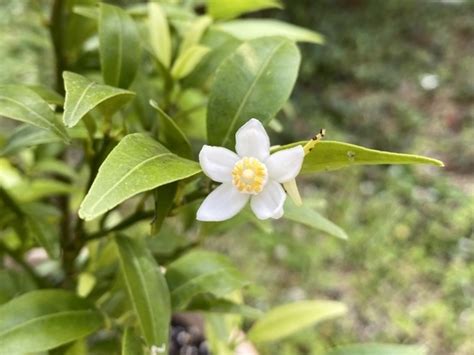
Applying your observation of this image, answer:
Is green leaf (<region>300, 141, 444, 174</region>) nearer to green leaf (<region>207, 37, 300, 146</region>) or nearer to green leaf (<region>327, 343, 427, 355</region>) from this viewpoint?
green leaf (<region>207, 37, 300, 146</region>)

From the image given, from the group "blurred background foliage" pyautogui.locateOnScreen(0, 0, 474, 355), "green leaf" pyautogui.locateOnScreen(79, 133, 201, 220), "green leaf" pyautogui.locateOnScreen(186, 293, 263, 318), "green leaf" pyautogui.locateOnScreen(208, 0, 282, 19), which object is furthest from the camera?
"blurred background foliage" pyautogui.locateOnScreen(0, 0, 474, 355)

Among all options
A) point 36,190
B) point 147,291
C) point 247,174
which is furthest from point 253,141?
point 36,190

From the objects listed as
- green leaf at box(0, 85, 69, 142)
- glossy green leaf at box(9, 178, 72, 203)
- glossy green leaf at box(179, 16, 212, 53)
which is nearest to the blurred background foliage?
glossy green leaf at box(9, 178, 72, 203)

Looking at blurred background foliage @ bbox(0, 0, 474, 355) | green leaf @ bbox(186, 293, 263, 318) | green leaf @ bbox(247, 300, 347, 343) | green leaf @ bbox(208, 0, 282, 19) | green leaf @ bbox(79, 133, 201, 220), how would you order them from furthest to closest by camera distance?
blurred background foliage @ bbox(0, 0, 474, 355), green leaf @ bbox(247, 300, 347, 343), green leaf @ bbox(208, 0, 282, 19), green leaf @ bbox(186, 293, 263, 318), green leaf @ bbox(79, 133, 201, 220)

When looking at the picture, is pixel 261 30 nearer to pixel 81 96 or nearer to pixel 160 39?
pixel 160 39

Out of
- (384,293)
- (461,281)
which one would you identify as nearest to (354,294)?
(384,293)

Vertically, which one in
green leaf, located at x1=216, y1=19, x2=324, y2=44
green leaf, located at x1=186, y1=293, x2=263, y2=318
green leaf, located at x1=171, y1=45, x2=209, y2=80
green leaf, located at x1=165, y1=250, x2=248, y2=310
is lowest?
green leaf, located at x1=186, y1=293, x2=263, y2=318

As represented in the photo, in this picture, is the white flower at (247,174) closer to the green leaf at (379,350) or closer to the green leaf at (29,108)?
the green leaf at (29,108)

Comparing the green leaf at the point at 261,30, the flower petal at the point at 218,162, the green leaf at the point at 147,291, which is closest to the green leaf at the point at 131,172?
the flower petal at the point at 218,162
